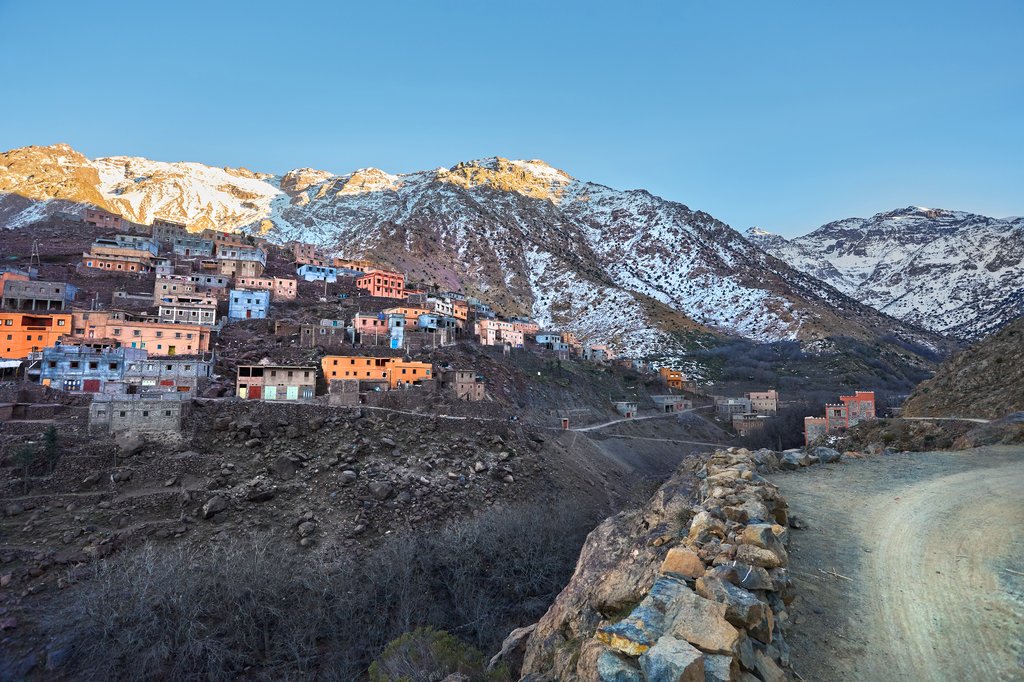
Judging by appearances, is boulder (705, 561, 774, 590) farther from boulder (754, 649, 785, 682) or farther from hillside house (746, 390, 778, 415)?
hillside house (746, 390, 778, 415)

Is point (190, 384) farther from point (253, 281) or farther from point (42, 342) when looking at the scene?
point (253, 281)

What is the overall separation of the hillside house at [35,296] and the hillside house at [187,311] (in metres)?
8.27

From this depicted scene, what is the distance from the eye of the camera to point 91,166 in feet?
590

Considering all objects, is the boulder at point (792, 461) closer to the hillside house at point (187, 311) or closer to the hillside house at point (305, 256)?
the hillside house at point (187, 311)

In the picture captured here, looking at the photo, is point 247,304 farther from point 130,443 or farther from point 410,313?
point 130,443

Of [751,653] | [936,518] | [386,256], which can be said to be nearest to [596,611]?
[751,653]

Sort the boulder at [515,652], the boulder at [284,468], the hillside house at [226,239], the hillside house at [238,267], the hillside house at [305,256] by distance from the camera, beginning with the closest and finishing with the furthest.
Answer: the boulder at [515,652], the boulder at [284,468], the hillside house at [238,267], the hillside house at [226,239], the hillside house at [305,256]

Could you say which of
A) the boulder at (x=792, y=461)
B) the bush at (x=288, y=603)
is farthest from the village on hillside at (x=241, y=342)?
the boulder at (x=792, y=461)

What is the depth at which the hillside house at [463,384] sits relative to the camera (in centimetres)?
4438

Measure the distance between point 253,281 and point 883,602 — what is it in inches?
2612

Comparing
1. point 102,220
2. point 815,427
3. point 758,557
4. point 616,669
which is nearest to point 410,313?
point 815,427

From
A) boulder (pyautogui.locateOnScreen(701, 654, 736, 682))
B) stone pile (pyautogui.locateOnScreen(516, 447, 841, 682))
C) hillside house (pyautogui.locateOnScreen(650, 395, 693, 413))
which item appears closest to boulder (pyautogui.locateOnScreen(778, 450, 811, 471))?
stone pile (pyautogui.locateOnScreen(516, 447, 841, 682))

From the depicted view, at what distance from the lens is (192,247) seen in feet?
253

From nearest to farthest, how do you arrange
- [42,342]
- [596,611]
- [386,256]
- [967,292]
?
[596,611] < [42,342] < [386,256] < [967,292]
